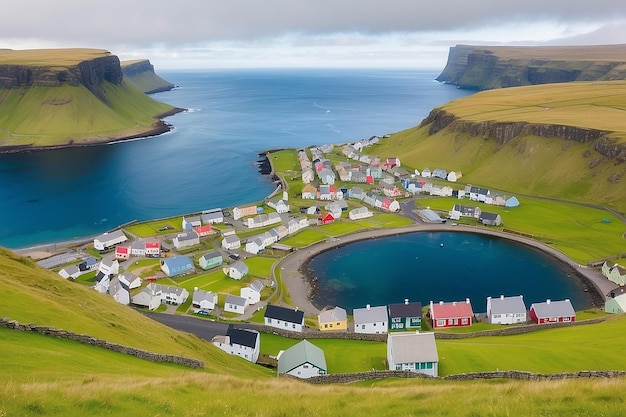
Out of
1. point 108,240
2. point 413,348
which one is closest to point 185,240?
point 108,240

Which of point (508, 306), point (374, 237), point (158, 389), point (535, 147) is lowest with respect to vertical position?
point (508, 306)

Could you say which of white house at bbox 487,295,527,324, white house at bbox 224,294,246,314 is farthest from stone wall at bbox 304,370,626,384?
white house at bbox 487,295,527,324

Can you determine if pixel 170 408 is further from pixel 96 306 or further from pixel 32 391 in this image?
pixel 96 306

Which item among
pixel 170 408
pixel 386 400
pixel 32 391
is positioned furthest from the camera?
pixel 386 400

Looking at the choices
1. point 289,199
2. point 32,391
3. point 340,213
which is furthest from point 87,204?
point 32,391

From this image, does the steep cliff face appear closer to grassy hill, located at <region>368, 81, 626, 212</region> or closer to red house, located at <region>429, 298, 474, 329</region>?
grassy hill, located at <region>368, 81, 626, 212</region>

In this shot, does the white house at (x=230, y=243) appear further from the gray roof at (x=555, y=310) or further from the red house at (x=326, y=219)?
the gray roof at (x=555, y=310)

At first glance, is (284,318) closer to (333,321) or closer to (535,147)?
(333,321)
